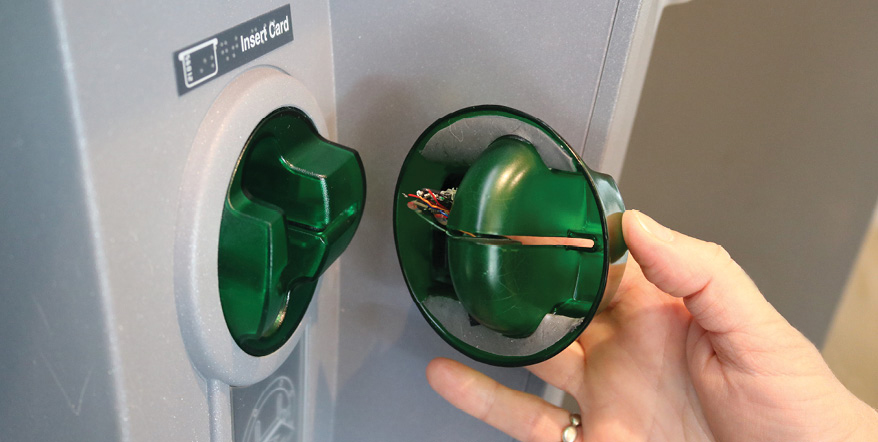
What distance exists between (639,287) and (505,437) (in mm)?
189

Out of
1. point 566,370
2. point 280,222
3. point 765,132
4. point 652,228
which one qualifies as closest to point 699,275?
point 652,228

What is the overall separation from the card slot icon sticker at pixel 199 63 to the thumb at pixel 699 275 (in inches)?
11.4

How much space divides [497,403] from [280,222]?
0.29 m

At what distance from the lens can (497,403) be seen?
0.62m

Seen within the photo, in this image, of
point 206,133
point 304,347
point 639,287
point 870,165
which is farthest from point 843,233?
point 206,133

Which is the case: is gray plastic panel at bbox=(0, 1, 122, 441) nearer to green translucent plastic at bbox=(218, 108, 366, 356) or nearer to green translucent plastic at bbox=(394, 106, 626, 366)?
green translucent plastic at bbox=(218, 108, 366, 356)

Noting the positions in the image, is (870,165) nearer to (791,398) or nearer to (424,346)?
(791,398)

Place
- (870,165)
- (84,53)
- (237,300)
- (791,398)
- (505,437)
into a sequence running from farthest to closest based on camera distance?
1. (870,165)
2. (505,437)
3. (791,398)
4. (237,300)
5. (84,53)

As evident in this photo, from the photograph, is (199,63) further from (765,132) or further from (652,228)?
(765,132)

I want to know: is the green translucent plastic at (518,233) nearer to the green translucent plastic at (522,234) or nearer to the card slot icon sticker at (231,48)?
the green translucent plastic at (522,234)

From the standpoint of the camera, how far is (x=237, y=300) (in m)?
0.43

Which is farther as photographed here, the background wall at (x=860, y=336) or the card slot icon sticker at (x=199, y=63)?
the background wall at (x=860, y=336)

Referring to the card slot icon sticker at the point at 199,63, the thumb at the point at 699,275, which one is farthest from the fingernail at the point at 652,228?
the card slot icon sticker at the point at 199,63

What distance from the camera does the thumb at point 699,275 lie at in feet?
1.63
